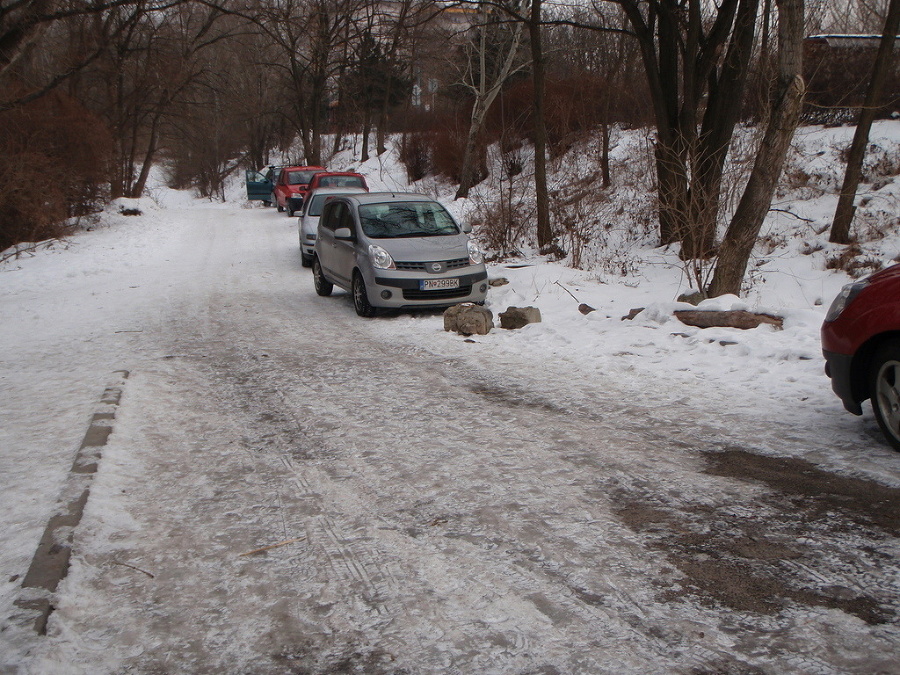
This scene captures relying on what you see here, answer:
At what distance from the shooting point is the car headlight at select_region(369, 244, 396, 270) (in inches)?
444

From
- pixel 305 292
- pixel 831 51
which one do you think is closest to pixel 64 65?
pixel 305 292

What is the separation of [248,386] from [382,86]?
42.0m

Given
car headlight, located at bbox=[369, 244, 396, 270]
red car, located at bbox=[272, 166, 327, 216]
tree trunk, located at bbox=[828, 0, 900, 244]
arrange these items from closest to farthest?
car headlight, located at bbox=[369, 244, 396, 270]
tree trunk, located at bbox=[828, 0, 900, 244]
red car, located at bbox=[272, 166, 327, 216]

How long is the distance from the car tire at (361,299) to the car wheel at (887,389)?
738 cm

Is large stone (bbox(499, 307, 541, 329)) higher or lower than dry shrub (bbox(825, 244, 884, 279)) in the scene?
lower

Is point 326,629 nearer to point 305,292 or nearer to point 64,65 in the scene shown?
point 305,292

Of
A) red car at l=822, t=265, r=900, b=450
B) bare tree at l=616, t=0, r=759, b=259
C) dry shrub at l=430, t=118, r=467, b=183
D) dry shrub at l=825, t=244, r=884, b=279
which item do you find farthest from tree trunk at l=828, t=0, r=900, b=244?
dry shrub at l=430, t=118, r=467, b=183

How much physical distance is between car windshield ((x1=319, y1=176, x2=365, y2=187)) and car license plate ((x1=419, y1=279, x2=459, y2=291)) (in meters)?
13.6

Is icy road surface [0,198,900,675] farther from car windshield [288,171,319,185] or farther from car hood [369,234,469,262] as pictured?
car windshield [288,171,319,185]

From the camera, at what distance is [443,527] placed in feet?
13.6

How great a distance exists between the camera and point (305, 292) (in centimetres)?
1443

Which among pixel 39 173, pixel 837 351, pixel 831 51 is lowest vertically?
pixel 837 351

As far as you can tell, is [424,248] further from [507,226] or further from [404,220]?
[507,226]

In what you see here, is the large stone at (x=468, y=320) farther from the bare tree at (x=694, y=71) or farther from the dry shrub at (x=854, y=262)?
the dry shrub at (x=854, y=262)
